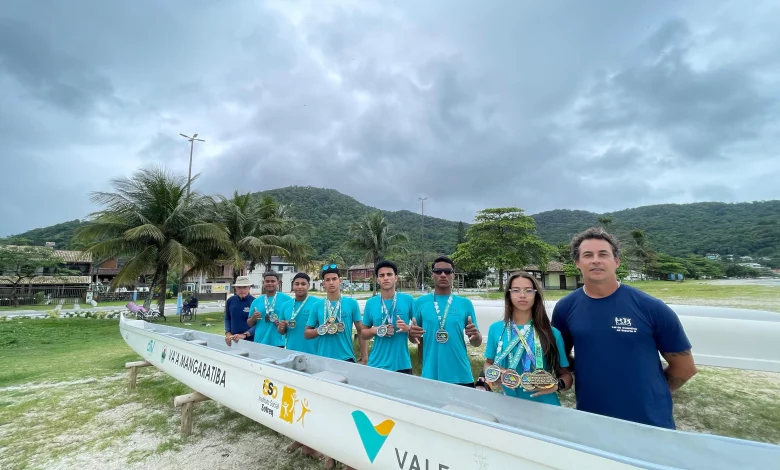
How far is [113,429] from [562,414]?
4.62m

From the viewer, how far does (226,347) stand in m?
4.64

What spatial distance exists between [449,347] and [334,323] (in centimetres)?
129

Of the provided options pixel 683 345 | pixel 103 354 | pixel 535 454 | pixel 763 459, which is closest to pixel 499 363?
pixel 535 454

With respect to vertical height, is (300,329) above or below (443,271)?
below

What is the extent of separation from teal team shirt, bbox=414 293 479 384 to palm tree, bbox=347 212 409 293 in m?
25.5

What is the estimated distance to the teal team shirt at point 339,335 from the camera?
11.8ft

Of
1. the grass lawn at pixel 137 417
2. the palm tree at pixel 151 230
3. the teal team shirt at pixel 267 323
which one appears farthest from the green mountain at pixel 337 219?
the teal team shirt at pixel 267 323

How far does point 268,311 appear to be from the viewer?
14.5 feet

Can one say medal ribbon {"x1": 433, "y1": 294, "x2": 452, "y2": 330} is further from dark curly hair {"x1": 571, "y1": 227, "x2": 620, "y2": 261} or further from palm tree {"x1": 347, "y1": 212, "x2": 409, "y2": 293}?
palm tree {"x1": 347, "y1": 212, "x2": 409, "y2": 293}

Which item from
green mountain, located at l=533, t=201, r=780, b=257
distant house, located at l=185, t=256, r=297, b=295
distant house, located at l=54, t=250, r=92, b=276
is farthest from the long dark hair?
green mountain, located at l=533, t=201, r=780, b=257

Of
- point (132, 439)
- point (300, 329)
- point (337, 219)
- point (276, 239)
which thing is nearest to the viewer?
point (132, 439)

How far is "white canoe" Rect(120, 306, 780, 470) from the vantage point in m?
1.48

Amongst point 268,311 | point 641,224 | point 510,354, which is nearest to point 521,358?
point 510,354

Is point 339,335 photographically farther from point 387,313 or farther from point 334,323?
point 387,313
